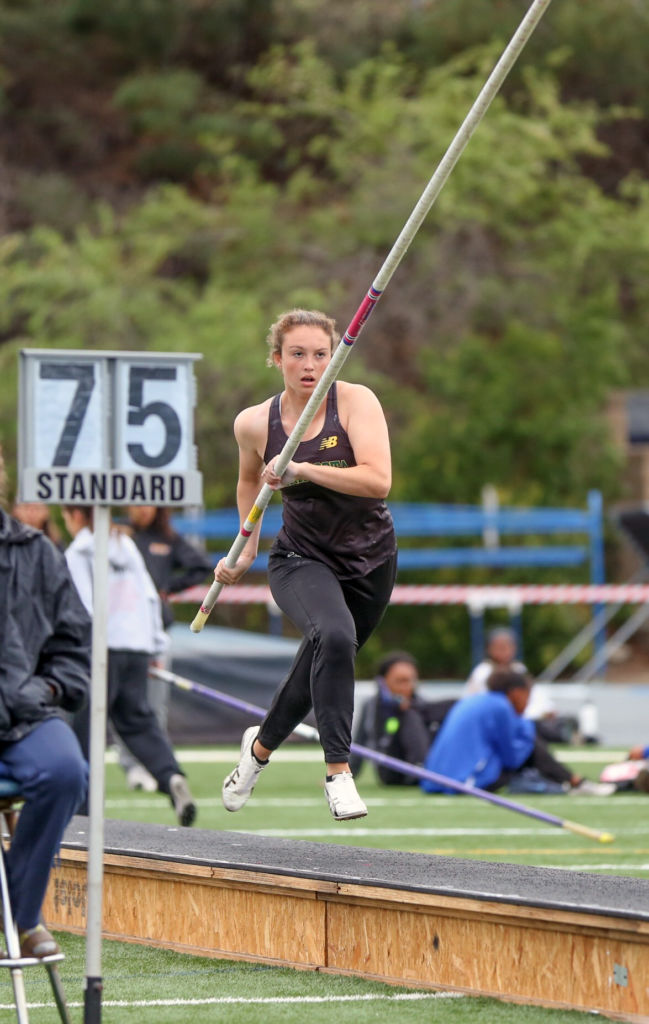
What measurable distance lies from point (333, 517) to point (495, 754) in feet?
19.9

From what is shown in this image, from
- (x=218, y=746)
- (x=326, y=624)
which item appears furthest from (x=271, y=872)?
(x=218, y=746)

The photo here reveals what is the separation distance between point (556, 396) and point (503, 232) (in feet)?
12.0

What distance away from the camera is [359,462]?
19.1 feet

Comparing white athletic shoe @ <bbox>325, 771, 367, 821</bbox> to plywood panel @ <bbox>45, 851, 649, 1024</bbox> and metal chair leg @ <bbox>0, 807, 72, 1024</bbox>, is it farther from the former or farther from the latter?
metal chair leg @ <bbox>0, 807, 72, 1024</bbox>

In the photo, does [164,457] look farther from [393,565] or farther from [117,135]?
[117,135]

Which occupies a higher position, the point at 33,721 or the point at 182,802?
the point at 33,721

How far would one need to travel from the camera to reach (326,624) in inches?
229

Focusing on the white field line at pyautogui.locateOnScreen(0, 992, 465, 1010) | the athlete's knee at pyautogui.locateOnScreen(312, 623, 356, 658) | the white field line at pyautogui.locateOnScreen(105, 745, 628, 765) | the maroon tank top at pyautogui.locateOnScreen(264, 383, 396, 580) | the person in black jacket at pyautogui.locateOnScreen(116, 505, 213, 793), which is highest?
the person in black jacket at pyautogui.locateOnScreen(116, 505, 213, 793)

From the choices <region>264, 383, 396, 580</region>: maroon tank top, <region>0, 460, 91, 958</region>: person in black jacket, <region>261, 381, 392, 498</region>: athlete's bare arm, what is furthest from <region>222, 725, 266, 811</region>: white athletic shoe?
<region>0, 460, 91, 958</region>: person in black jacket

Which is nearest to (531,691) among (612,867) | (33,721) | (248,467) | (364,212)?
(612,867)

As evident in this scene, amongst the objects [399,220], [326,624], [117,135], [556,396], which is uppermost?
[117,135]

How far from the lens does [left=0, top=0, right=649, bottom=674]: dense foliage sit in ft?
95.3

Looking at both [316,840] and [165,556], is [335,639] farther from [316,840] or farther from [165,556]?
[165,556]

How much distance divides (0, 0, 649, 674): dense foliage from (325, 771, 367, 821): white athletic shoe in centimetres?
1978
